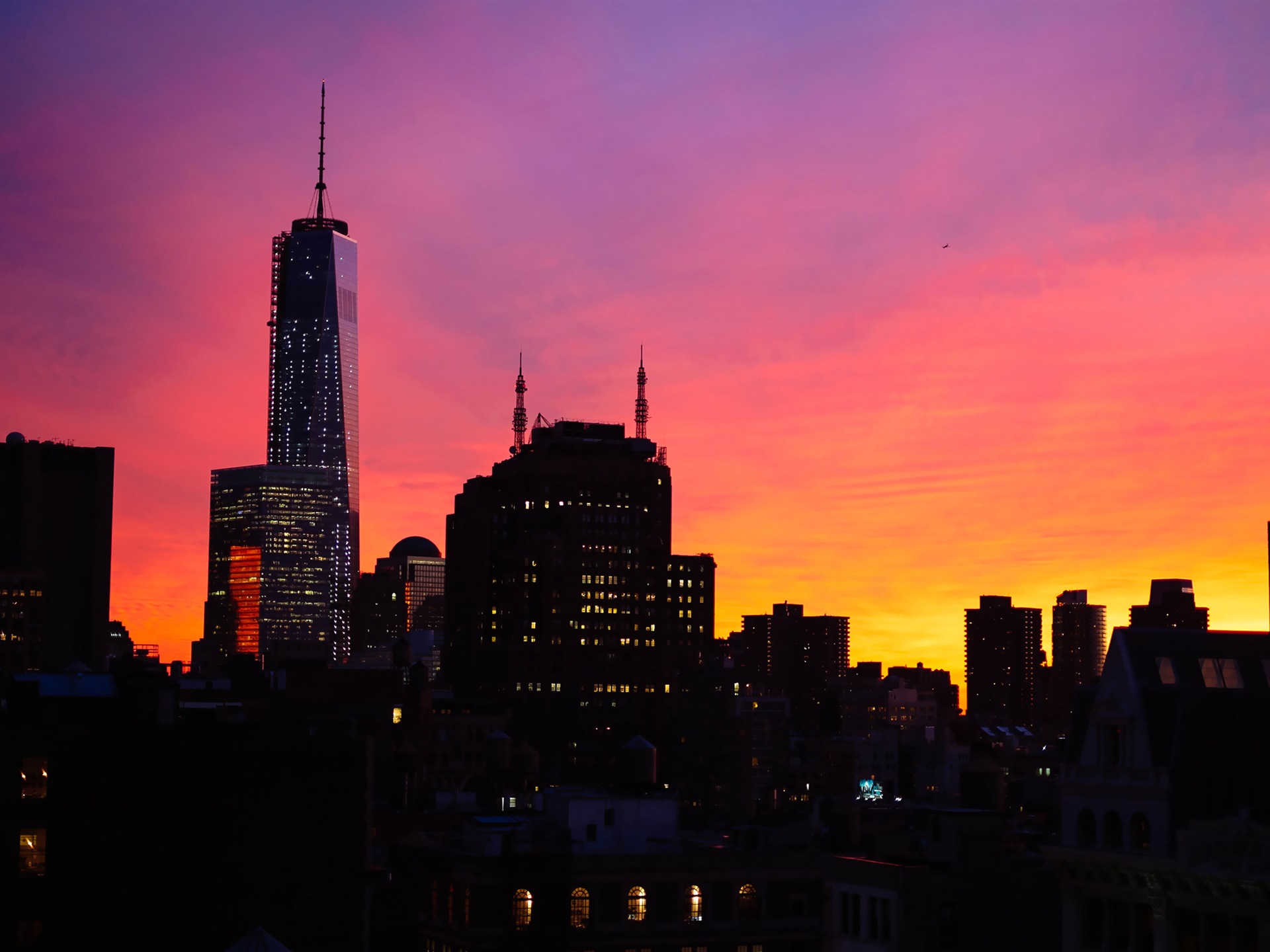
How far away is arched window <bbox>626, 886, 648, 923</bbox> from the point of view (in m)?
118

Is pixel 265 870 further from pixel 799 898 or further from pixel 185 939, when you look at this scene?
pixel 799 898

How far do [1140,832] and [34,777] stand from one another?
58518 millimetres

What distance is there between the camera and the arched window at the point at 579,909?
116169 mm

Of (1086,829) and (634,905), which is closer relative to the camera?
(1086,829)

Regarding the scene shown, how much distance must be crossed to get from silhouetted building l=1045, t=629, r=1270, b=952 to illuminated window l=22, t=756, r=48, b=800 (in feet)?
177

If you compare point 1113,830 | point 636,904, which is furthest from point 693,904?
point 1113,830

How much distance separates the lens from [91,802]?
102m

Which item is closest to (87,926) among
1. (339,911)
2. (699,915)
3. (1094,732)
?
(339,911)

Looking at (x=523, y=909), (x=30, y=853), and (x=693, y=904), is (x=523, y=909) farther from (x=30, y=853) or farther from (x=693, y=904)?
→ (x=30, y=853)

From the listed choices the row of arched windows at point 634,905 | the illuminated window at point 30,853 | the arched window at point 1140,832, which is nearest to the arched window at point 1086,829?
the arched window at point 1140,832

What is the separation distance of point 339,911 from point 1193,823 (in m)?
51.2

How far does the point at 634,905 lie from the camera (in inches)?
4668

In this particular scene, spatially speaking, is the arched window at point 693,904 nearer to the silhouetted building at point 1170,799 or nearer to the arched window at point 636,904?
the arched window at point 636,904

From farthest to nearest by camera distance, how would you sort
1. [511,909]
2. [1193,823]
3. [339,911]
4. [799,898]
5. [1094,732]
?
1. [799,898]
2. [511,909]
3. [339,911]
4. [1094,732]
5. [1193,823]
